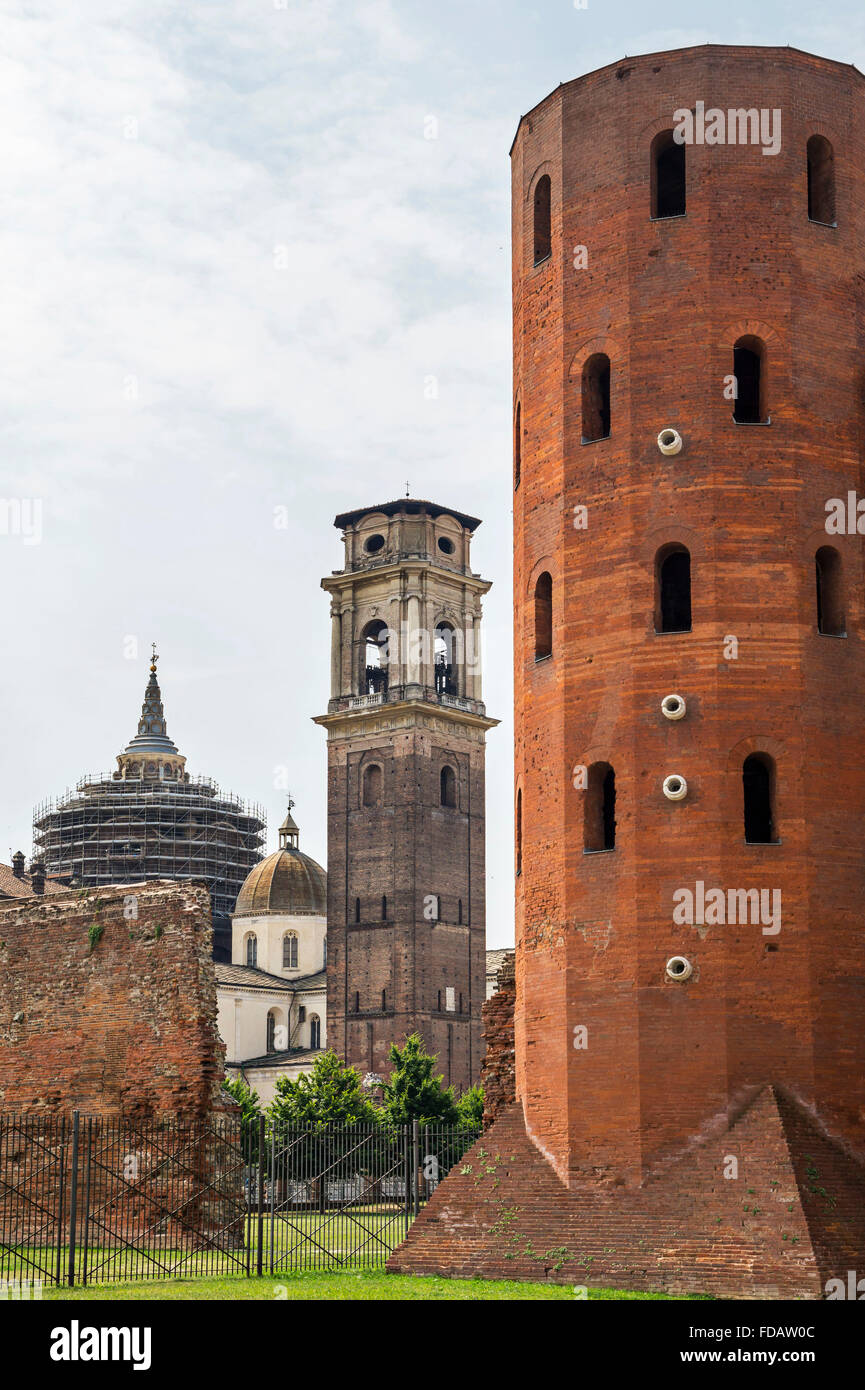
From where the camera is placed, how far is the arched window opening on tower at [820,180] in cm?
2380

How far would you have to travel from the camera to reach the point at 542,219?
25.2 meters

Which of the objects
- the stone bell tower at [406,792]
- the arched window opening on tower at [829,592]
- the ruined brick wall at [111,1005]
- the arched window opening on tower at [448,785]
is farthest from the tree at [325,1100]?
the arched window opening on tower at [829,592]

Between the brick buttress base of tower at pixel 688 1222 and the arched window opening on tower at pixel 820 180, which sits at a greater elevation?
the arched window opening on tower at pixel 820 180

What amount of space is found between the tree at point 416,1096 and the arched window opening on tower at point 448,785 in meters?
18.8

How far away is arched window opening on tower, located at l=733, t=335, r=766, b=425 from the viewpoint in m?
22.9

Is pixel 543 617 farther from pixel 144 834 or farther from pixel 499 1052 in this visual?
pixel 144 834

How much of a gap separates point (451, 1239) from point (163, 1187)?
5767 millimetres

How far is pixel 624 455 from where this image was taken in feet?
75.5

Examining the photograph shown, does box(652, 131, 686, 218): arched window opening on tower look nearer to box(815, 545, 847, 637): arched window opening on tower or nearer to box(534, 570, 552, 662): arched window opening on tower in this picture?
box(815, 545, 847, 637): arched window opening on tower

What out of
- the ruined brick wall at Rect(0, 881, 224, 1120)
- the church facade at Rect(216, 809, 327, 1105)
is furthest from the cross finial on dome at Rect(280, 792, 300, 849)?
the ruined brick wall at Rect(0, 881, 224, 1120)

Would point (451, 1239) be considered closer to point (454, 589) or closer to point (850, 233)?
point (850, 233)

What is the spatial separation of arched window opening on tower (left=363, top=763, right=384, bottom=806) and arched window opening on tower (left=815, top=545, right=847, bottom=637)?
165 feet

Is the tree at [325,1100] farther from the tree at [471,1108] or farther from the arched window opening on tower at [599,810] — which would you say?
the arched window opening on tower at [599,810]

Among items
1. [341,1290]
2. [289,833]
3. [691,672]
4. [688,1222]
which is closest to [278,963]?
[289,833]
